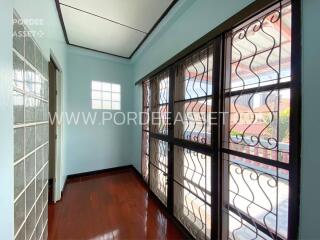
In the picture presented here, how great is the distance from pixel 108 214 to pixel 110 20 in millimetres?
2696

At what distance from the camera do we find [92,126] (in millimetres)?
3398

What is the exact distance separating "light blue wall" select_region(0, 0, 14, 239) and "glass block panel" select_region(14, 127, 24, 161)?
10 centimetres

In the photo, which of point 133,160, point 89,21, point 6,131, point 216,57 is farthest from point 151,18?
point 133,160

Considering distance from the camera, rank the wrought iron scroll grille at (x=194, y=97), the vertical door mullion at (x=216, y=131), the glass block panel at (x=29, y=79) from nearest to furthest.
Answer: the glass block panel at (x=29, y=79)
the vertical door mullion at (x=216, y=131)
the wrought iron scroll grille at (x=194, y=97)

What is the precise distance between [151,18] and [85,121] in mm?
2393

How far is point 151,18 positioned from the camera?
2094 millimetres

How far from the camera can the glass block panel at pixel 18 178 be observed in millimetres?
845

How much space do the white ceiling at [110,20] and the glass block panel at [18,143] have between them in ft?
5.71

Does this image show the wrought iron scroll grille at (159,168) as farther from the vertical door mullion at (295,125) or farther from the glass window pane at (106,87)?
the glass window pane at (106,87)

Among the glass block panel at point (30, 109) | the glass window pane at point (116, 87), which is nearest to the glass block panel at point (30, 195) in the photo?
the glass block panel at point (30, 109)

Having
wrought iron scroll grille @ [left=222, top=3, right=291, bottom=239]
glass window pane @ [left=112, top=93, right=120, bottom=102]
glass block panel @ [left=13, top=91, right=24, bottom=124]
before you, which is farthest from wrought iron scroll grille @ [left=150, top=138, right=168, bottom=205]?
glass block panel @ [left=13, top=91, right=24, bottom=124]

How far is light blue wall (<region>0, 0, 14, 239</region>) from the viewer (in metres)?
0.66

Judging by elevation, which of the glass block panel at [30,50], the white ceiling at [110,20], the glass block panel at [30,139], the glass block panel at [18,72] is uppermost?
the white ceiling at [110,20]

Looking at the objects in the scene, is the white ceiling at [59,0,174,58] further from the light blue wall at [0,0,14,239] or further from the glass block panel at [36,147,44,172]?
the glass block panel at [36,147,44,172]
